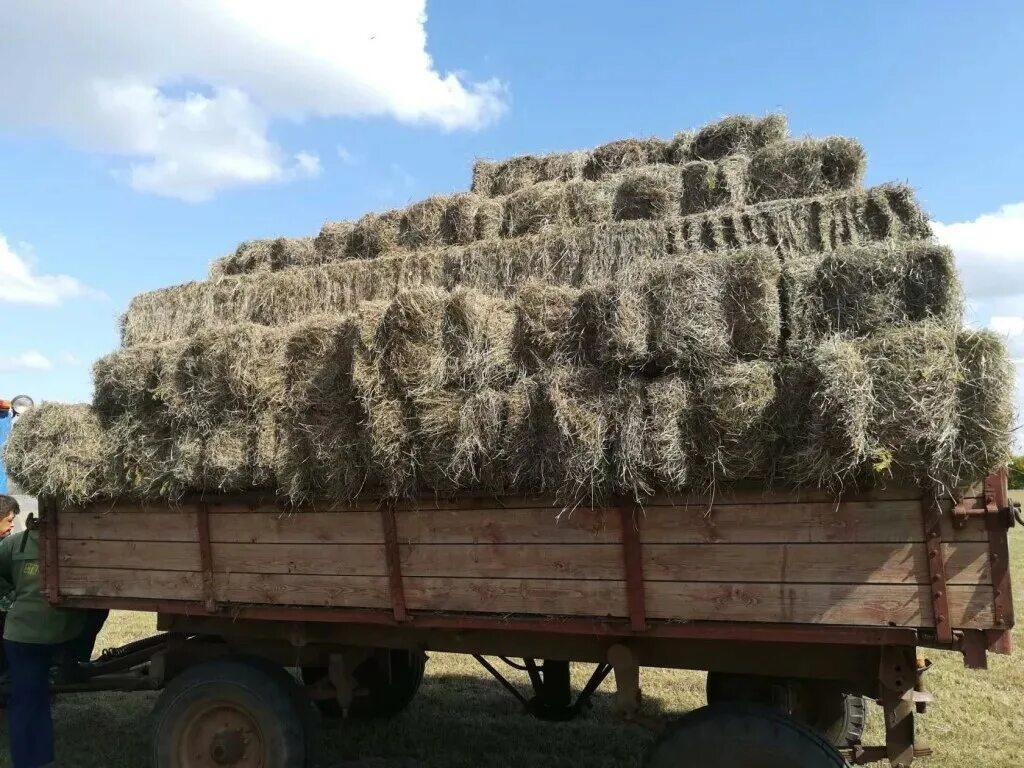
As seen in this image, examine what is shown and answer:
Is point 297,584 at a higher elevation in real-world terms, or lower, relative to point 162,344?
lower

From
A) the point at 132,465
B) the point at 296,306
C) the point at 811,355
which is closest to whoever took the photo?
the point at 811,355

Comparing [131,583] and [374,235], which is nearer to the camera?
[131,583]

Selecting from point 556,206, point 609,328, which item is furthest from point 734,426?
point 556,206

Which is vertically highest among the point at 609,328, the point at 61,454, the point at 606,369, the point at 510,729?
the point at 609,328

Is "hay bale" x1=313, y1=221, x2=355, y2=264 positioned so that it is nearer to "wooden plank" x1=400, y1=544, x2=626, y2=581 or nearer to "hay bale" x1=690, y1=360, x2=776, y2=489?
"wooden plank" x1=400, y1=544, x2=626, y2=581

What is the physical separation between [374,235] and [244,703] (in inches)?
142

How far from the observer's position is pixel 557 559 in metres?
3.87

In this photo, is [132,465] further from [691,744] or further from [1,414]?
[1,414]

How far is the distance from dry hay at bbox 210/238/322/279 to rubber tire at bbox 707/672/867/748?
15.0 ft

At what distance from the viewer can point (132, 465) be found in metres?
4.79

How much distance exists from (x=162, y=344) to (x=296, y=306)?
110cm

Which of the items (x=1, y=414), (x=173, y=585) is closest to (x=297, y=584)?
(x=173, y=585)

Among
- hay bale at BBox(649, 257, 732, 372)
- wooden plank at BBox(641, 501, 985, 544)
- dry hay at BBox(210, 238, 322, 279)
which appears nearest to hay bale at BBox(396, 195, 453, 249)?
dry hay at BBox(210, 238, 322, 279)

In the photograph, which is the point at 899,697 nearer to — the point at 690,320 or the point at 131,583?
the point at 690,320
